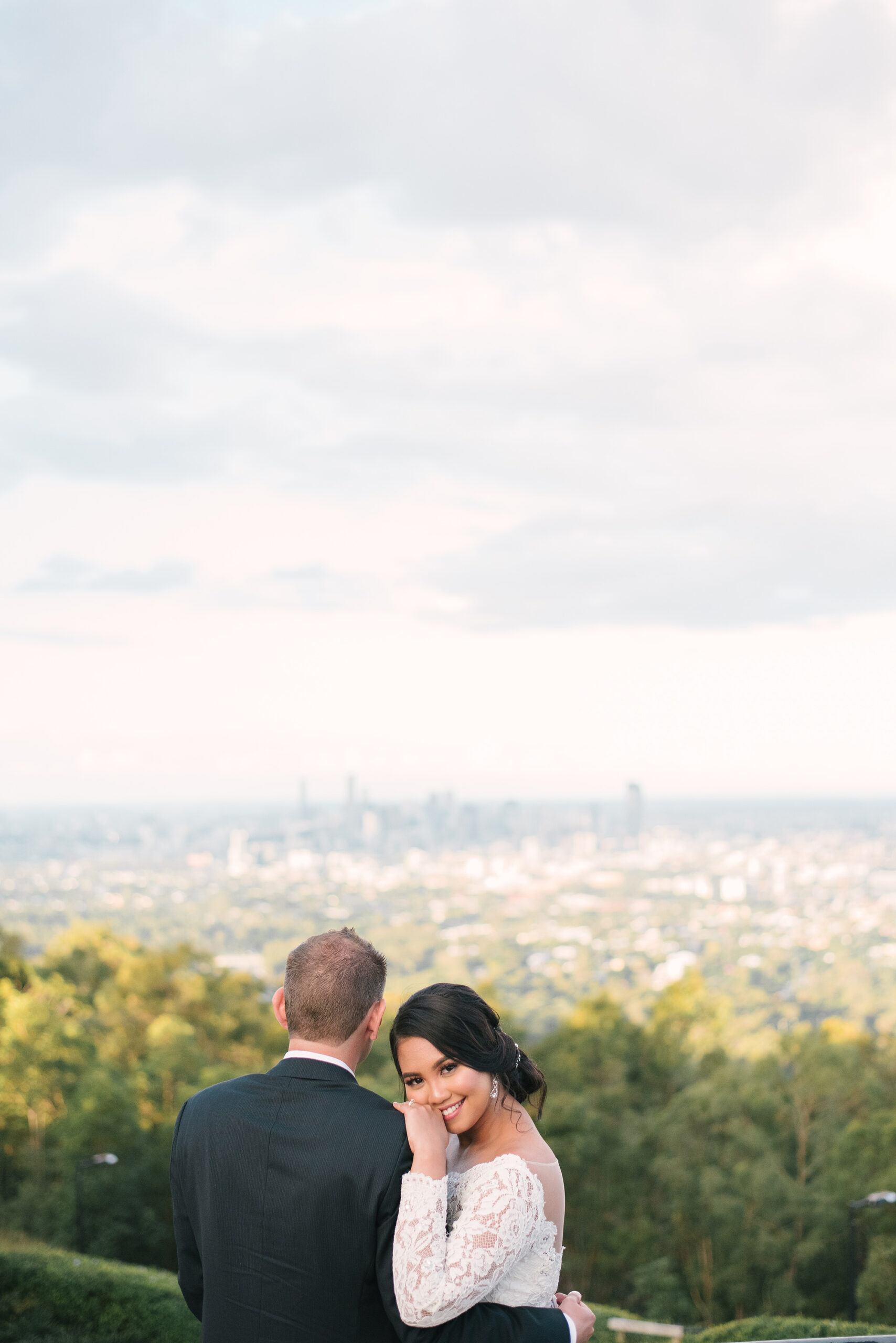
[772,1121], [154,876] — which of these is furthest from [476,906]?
[772,1121]

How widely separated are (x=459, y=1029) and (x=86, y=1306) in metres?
9.05

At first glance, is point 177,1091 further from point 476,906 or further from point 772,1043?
point 476,906

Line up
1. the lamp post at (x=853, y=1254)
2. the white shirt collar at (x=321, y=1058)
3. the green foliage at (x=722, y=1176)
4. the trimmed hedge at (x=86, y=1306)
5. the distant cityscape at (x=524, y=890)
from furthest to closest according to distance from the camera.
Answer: the distant cityscape at (x=524, y=890) < the green foliage at (x=722, y=1176) < the lamp post at (x=853, y=1254) < the trimmed hedge at (x=86, y=1306) < the white shirt collar at (x=321, y=1058)

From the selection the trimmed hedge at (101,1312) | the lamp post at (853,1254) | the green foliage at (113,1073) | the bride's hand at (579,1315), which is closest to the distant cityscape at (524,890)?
the green foliage at (113,1073)

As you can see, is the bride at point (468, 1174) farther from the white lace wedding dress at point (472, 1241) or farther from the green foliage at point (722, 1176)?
the green foliage at point (722, 1176)

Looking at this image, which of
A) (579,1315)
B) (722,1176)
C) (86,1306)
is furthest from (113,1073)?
(579,1315)

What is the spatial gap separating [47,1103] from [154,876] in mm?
74538

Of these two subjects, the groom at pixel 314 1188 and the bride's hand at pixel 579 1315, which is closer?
the groom at pixel 314 1188

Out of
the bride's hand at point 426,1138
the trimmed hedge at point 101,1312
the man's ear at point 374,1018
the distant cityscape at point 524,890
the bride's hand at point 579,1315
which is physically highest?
the man's ear at point 374,1018

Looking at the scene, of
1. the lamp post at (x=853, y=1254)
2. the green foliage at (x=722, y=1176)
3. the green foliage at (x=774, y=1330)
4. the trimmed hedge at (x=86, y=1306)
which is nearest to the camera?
the trimmed hedge at (x=86, y=1306)

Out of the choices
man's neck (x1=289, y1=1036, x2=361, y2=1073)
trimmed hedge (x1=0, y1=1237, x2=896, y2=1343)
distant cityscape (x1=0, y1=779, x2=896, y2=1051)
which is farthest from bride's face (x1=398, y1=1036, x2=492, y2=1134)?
distant cityscape (x1=0, y1=779, x2=896, y2=1051)

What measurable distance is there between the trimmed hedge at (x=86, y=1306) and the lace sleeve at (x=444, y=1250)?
837 centimetres

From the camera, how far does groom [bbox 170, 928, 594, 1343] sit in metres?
1.96

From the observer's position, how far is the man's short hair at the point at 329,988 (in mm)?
2064
